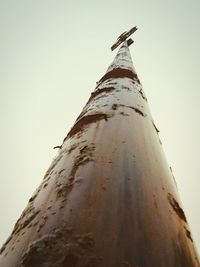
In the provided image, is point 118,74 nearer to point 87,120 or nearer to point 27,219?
point 87,120

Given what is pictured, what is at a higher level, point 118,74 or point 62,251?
point 118,74

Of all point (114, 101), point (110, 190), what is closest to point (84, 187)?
point (110, 190)

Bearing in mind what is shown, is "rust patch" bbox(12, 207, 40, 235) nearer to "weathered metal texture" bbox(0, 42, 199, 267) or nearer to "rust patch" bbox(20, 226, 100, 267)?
"weathered metal texture" bbox(0, 42, 199, 267)

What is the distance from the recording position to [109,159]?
120 centimetres

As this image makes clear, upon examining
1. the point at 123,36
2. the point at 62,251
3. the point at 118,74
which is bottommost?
the point at 62,251

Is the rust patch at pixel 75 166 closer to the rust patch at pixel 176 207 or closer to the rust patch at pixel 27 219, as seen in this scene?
the rust patch at pixel 27 219

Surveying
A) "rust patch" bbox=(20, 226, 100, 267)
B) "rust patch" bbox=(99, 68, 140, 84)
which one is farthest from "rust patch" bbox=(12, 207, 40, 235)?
"rust patch" bbox=(99, 68, 140, 84)

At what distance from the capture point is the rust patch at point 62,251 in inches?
28.3

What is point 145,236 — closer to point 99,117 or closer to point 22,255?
point 22,255

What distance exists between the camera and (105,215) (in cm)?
85

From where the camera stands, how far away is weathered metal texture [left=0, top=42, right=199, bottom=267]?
75 centimetres

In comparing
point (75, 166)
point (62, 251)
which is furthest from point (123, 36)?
point (62, 251)

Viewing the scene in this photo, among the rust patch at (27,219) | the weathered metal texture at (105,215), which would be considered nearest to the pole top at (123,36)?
the weathered metal texture at (105,215)

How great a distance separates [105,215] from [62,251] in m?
0.16
